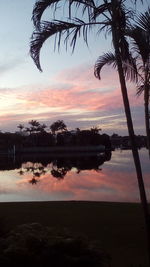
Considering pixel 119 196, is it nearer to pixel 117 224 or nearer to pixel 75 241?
pixel 117 224

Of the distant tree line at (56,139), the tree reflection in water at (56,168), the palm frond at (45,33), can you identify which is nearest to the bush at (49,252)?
the palm frond at (45,33)

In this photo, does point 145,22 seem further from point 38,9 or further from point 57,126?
point 57,126

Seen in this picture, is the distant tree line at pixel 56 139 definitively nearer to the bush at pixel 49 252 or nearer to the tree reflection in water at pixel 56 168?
the tree reflection in water at pixel 56 168

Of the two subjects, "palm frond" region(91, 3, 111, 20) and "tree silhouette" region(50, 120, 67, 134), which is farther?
"tree silhouette" region(50, 120, 67, 134)

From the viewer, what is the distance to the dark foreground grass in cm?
924

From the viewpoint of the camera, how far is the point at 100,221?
40.3ft

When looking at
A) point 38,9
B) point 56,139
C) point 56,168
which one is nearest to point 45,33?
point 38,9

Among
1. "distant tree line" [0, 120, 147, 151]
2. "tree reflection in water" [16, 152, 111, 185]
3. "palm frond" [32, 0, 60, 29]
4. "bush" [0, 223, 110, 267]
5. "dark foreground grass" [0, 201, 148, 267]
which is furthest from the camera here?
"distant tree line" [0, 120, 147, 151]

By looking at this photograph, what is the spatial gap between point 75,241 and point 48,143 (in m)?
141

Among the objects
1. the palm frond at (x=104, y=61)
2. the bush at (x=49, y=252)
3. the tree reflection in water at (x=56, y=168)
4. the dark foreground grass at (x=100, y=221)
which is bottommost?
the tree reflection in water at (x=56, y=168)

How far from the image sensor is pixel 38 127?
166500 millimetres

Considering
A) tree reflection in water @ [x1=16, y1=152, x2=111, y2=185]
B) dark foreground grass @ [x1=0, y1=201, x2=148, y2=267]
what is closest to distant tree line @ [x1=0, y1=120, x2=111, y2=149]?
tree reflection in water @ [x1=16, y1=152, x2=111, y2=185]

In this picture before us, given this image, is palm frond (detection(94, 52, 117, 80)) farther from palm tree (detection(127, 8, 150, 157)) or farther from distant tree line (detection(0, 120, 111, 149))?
distant tree line (detection(0, 120, 111, 149))

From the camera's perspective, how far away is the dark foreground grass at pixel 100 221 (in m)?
9.24
